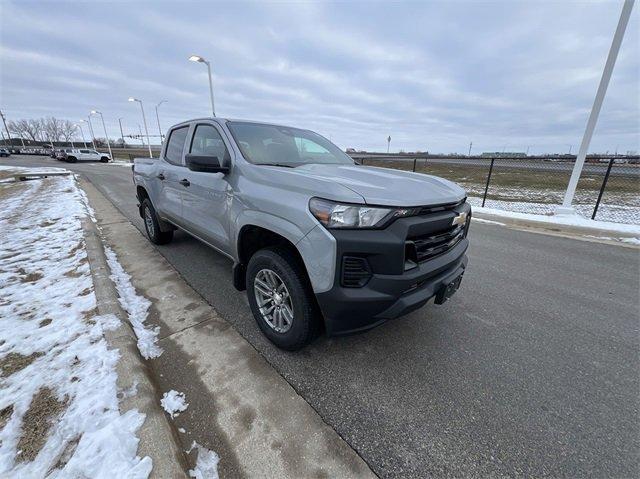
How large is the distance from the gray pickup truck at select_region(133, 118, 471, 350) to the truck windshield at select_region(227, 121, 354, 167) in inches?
0.6

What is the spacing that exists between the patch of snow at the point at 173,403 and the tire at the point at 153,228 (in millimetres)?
3429

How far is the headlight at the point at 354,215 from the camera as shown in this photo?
190 cm

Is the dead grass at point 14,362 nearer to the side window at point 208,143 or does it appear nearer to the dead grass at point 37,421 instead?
the dead grass at point 37,421

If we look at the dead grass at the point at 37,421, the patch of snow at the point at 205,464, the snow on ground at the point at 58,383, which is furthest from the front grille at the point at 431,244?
the dead grass at the point at 37,421

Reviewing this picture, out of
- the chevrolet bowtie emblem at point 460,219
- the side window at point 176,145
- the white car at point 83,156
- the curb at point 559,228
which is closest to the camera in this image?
the chevrolet bowtie emblem at point 460,219

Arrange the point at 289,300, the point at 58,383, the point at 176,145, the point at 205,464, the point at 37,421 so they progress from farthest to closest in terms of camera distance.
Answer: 1. the point at 176,145
2. the point at 289,300
3. the point at 58,383
4. the point at 37,421
5. the point at 205,464

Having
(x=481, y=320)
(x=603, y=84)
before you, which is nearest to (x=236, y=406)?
(x=481, y=320)

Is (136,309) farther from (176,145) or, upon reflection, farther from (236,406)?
(176,145)

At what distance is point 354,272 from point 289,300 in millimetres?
695

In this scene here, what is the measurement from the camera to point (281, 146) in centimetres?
321

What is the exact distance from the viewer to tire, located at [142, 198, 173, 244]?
15.9 feet

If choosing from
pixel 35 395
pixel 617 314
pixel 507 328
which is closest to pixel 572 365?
pixel 507 328

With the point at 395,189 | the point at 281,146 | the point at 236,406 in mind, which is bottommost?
the point at 236,406

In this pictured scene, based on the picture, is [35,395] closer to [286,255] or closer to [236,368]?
[236,368]
